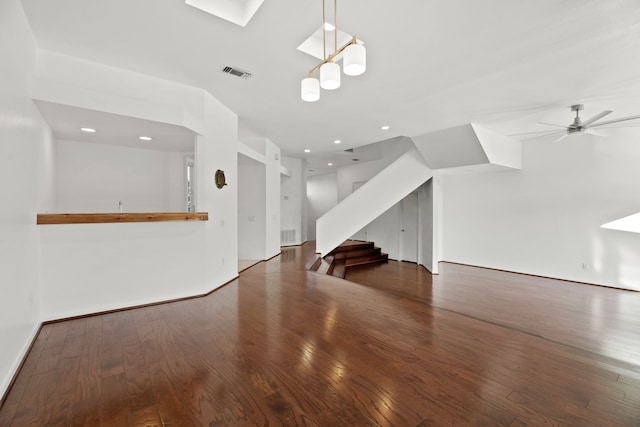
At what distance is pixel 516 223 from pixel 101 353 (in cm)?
807

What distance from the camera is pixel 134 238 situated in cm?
336

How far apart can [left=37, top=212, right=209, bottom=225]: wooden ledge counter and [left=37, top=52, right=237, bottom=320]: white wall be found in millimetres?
99

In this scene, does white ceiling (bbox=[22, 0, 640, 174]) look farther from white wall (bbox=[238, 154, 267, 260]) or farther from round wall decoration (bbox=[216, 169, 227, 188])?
white wall (bbox=[238, 154, 267, 260])

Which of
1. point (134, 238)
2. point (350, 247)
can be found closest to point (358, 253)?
point (350, 247)

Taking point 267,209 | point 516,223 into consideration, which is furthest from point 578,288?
point 267,209

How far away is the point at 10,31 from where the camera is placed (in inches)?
80.3

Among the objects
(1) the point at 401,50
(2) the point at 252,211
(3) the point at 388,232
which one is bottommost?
(3) the point at 388,232

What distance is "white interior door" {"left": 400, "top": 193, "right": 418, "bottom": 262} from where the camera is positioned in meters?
7.80

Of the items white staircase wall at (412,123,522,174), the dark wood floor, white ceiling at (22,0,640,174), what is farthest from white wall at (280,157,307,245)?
the dark wood floor

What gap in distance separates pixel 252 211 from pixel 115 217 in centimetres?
351

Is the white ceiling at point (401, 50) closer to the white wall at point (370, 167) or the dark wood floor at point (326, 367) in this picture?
the dark wood floor at point (326, 367)

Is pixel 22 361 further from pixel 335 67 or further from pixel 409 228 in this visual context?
pixel 409 228

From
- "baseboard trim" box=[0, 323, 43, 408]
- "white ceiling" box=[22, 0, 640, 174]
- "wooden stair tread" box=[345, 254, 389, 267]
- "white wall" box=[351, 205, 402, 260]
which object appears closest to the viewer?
"baseboard trim" box=[0, 323, 43, 408]

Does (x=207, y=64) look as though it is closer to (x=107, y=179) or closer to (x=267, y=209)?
(x=107, y=179)
